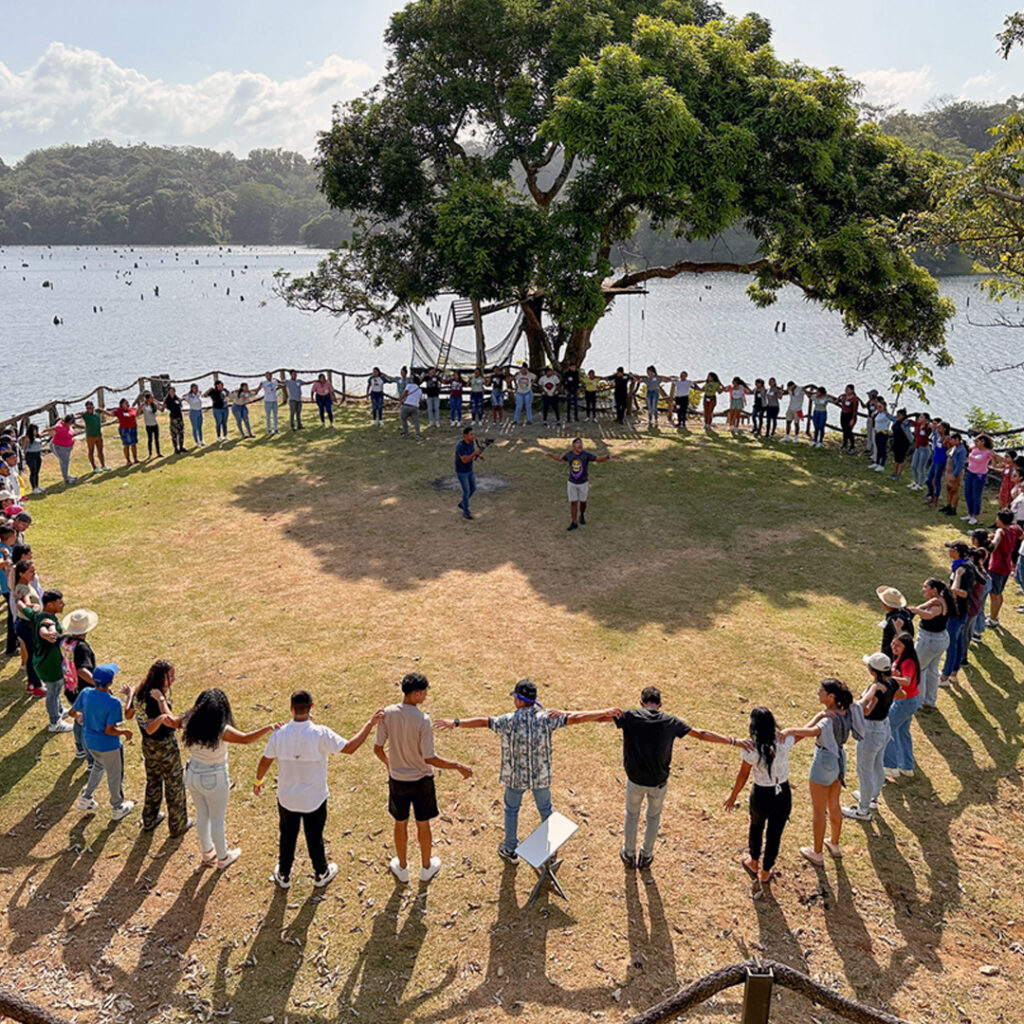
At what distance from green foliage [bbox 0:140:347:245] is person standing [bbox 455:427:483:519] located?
4479 inches

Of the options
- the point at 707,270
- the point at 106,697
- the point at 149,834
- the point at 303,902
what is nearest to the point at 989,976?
the point at 303,902

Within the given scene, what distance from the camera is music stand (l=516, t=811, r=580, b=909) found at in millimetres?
6070

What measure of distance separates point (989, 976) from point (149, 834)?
258 inches

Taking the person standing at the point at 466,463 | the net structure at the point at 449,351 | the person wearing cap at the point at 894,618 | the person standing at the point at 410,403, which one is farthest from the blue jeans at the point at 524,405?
the person wearing cap at the point at 894,618

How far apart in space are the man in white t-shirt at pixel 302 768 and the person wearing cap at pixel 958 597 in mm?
6187

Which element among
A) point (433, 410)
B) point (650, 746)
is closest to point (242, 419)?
point (433, 410)

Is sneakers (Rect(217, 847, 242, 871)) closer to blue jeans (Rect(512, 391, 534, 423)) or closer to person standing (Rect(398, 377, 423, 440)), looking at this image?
person standing (Rect(398, 377, 423, 440))

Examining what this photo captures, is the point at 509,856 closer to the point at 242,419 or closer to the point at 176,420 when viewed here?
the point at 176,420

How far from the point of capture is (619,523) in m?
15.1

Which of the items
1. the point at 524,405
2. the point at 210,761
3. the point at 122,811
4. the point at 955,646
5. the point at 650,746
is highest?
the point at 524,405

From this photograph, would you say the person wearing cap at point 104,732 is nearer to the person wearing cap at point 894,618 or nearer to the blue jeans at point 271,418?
the person wearing cap at point 894,618

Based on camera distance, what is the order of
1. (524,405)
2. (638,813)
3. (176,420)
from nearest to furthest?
(638,813), (176,420), (524,405)

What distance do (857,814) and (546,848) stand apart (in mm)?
2978

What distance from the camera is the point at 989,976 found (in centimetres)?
558
